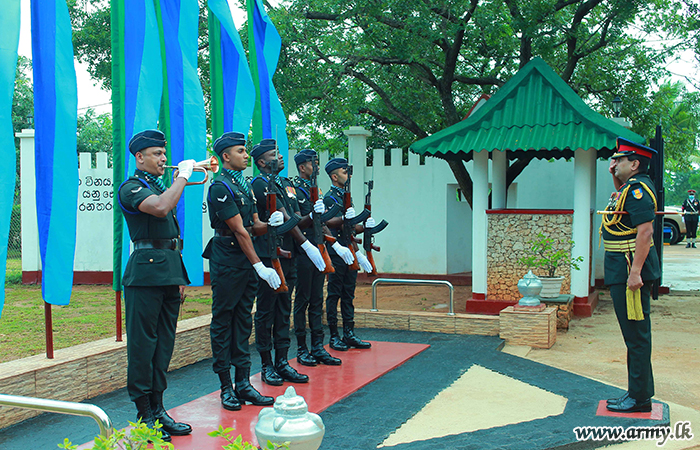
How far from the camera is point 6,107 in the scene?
13.8 feet

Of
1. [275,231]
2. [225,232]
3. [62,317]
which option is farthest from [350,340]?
[62,317]

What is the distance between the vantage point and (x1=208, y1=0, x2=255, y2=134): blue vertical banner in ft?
22.7

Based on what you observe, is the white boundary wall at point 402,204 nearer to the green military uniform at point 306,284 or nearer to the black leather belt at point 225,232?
the green military uniform at point 306,284

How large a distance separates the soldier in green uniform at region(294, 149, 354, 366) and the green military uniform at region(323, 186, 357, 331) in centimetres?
27

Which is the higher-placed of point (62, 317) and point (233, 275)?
point (233, 275)

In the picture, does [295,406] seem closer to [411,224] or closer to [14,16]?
[14,16]

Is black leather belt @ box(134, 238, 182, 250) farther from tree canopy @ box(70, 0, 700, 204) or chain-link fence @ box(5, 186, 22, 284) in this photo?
chain-link fence @ box(5, 186, 22, 284)

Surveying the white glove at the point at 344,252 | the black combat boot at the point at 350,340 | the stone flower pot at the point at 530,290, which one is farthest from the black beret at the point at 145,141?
the stone flower pot at the point at 530,290

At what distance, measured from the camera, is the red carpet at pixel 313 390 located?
156 inches

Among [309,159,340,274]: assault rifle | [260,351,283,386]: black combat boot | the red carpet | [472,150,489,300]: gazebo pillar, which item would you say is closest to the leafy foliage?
[472,150,489,300]: gazebo pillar

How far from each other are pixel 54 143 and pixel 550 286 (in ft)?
20.5

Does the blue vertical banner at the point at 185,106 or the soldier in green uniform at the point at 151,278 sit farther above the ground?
the blue vertical banner at the point at 185,106

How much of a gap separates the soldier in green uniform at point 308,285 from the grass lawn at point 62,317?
3.27m

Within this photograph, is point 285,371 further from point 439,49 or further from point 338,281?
point 439,49
